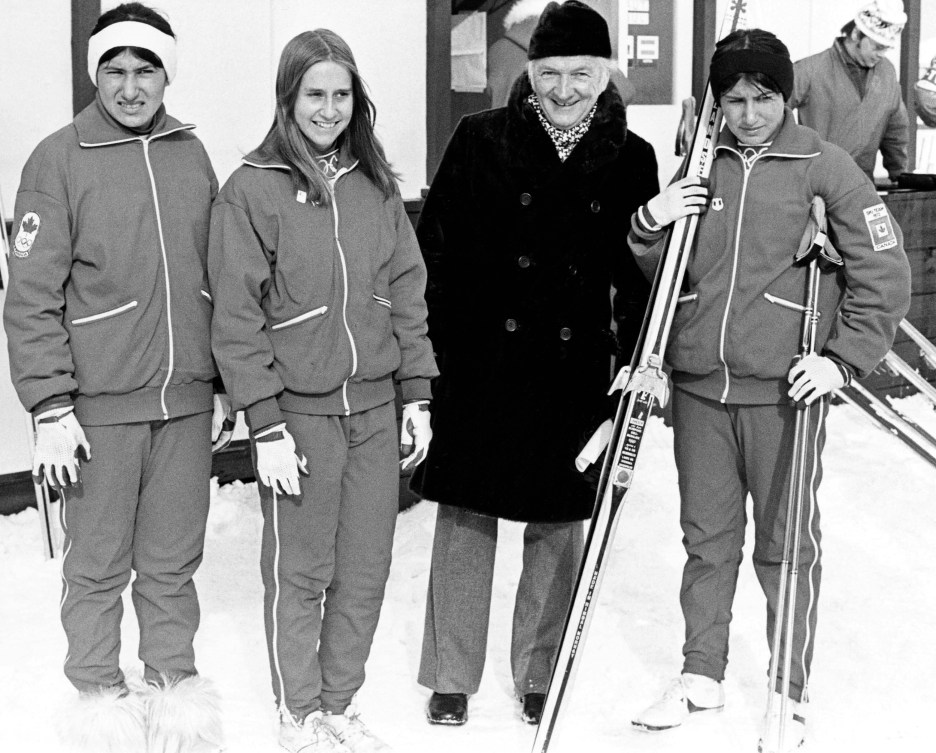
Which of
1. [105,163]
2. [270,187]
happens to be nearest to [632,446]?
[270,187]

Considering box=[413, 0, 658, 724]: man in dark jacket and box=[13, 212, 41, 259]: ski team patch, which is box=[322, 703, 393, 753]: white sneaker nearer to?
box=[413, 0, 658, 724]: man in dark jacket

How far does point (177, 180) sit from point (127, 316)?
12.5 inches

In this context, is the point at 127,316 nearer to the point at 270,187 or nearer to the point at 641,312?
the point at 270,187

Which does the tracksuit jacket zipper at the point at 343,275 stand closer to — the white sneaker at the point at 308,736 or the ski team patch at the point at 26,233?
the ski team patch at the point at 26,233

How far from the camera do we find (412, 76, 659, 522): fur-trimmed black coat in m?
3.21

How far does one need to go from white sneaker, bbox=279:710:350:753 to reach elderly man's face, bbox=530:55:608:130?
1.48 metres

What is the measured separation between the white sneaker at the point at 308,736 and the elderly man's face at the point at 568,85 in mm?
1478

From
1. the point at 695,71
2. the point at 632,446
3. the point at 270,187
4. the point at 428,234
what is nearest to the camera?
the point at 270,187

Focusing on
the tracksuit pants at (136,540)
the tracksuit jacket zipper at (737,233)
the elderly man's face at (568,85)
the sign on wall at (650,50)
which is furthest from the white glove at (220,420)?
the sign on wall at (650,50)

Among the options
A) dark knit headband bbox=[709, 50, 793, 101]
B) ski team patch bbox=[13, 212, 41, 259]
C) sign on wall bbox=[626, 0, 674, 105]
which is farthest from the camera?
sign on wall bbox=[626, 0, 674, 105]

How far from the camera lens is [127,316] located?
293 centimetres

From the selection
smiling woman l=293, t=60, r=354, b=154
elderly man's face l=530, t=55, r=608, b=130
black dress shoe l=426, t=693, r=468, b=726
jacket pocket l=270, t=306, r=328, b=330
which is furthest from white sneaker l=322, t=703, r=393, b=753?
elderly man's face l=530, t=55, r=608, b=130

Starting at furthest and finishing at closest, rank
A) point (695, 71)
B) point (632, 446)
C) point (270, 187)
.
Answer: point (695, 71), point (632, 446), point (270, 187)

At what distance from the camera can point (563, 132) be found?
10.5ft
